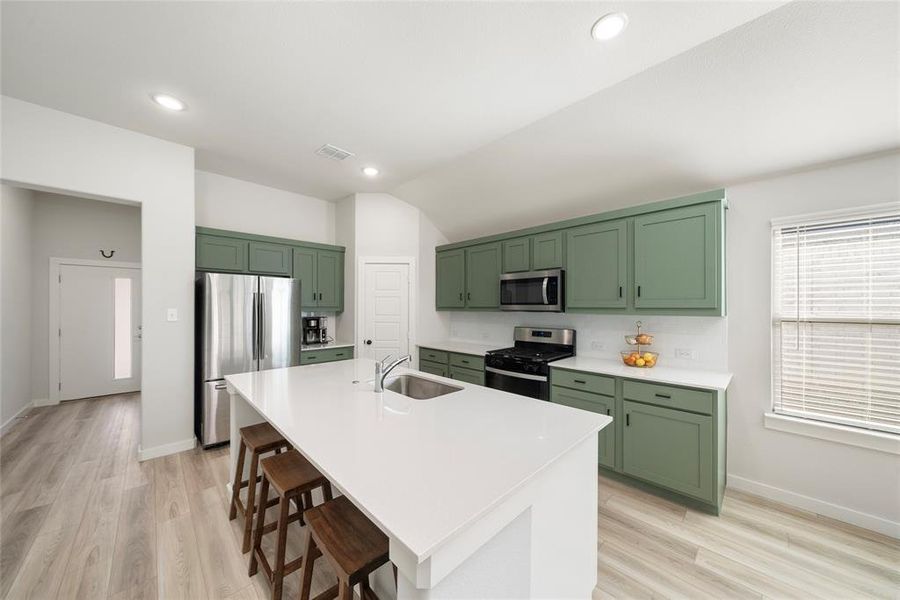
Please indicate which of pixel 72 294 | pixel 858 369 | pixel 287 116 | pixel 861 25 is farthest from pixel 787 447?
pixel 72 294

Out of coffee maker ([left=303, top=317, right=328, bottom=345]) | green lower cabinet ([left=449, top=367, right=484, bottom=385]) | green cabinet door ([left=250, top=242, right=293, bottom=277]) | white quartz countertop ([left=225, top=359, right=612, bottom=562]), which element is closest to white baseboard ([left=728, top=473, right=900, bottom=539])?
white quartz countertop ([left=225, top=359, right=612, bottom=562])

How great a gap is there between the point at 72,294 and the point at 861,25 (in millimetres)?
7811

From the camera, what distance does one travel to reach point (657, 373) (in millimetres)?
2590

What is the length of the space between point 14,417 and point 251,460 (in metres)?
4.12

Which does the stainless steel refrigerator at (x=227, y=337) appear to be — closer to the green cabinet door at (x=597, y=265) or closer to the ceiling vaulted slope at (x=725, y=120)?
the ceiling vaulted slope at (x=725, y=120)

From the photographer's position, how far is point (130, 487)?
249 cm

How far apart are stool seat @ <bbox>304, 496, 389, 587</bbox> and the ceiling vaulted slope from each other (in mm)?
2584

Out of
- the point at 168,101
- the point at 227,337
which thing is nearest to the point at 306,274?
the point at 227,337

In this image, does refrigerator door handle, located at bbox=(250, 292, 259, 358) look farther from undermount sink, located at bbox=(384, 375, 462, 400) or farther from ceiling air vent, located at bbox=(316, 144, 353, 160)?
undermount sink, located at bbox=(384, 375, 462, 400)

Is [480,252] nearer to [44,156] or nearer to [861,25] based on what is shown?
[861,25]

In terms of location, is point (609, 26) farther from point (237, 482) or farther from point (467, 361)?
point (237, 482)

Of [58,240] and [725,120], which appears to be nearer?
[725,120]

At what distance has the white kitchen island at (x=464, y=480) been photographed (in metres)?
0.85

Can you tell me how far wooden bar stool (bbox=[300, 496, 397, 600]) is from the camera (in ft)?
3.52
